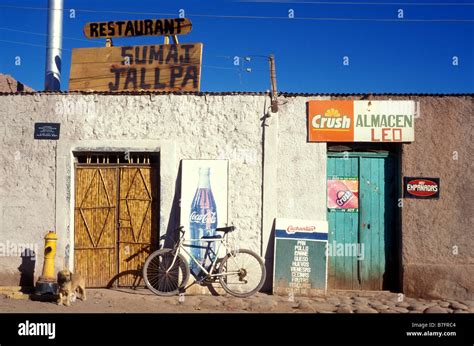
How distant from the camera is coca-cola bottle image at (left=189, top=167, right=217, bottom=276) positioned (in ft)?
28.1

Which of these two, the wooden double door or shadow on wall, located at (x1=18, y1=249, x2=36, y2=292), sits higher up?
the wooden double door

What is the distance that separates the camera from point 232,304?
7.86 m

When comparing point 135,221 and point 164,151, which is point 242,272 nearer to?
point 135,221

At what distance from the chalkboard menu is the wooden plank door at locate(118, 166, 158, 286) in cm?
226

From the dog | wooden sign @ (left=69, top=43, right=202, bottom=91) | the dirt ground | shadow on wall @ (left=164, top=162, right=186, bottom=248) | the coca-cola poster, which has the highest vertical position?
wooden sign @ (left=69, top=43, right=202, bottom=91)

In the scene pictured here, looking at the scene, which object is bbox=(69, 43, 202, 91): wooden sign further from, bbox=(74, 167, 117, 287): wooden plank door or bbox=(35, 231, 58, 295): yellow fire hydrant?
bbox=(35, 231, 58, 295): yellow fire hydrant

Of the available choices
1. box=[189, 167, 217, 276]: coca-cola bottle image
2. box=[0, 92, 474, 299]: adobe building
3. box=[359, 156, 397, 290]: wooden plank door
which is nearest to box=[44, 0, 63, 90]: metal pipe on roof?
box=[0, 92, 474, 299]: adobe building

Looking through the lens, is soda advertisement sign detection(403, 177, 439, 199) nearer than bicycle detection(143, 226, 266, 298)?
No

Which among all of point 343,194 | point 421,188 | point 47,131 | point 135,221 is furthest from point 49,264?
point 421,188

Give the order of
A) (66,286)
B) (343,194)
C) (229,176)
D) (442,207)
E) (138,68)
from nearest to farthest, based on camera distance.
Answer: (66,286) → (442,207) → (229,176) → (343,194) → (138,68)

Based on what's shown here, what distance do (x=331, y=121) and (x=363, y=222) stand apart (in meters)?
1.89

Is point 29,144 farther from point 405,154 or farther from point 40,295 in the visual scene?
point 405,154

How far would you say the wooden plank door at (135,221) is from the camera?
28.9 feet

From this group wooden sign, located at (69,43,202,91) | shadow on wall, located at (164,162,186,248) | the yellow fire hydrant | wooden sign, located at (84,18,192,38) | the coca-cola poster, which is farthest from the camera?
wooden sign, located at (84,18,192,38)
